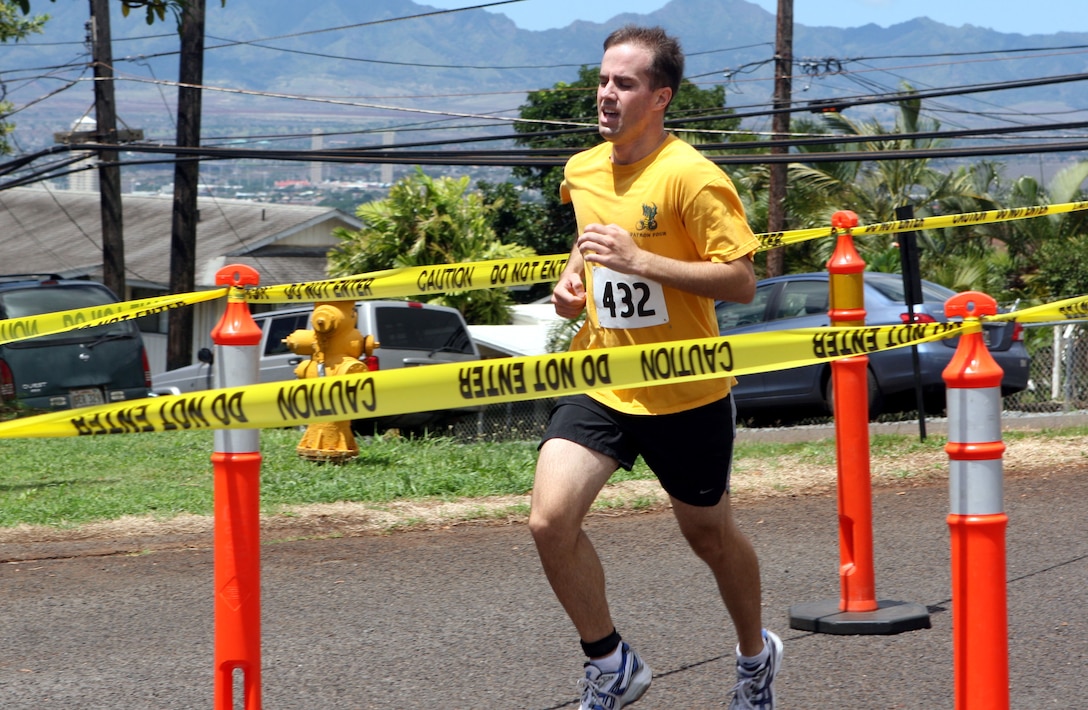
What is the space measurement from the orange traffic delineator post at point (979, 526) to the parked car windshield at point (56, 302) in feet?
38.4

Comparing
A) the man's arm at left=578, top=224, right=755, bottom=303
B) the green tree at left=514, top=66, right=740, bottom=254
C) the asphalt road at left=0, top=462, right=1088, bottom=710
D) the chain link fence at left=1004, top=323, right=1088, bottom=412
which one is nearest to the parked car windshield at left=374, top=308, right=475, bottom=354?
the chain link fence at left=1004, top=323, right=1088, bottom=412

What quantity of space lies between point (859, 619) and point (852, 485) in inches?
20.7

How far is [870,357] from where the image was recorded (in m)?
12.0

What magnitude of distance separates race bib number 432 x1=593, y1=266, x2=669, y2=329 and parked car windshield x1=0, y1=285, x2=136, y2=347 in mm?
10475

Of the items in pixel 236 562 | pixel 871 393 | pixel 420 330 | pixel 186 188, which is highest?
pixel 186 188

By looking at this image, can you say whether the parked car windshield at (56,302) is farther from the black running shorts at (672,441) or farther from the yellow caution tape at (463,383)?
the yellow caution tape at (463,383)

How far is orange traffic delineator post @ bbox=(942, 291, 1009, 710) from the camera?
2891 mm

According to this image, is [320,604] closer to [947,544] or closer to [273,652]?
[273,652]

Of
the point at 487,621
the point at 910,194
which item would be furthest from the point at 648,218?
the point at 910,194

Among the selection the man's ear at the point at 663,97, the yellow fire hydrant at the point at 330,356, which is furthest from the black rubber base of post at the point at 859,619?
the yellow fire hydrant at the point at 330,356

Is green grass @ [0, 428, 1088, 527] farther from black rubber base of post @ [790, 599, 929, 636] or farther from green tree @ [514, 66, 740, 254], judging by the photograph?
green tree @ [514, 66, 740, 254]

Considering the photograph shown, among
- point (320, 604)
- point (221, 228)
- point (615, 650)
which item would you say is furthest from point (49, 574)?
point (221, 228)

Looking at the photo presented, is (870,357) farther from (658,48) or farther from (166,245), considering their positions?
(166,245)

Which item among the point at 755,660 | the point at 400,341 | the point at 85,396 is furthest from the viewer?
the point at 400,341
